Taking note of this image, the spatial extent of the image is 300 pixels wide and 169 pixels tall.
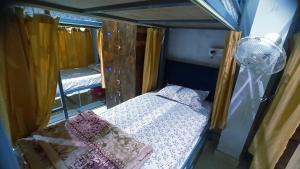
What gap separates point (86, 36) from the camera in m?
4.83

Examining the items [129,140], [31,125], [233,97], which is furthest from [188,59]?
[31,125]

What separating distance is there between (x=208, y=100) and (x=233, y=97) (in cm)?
73

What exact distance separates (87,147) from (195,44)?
227 centimetres

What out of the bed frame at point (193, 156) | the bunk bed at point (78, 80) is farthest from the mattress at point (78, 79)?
the bed frame at point (193, 156)

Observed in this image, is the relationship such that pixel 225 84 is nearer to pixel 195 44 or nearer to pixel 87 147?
pixel 195 44

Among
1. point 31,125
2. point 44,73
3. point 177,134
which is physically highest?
point 44,73

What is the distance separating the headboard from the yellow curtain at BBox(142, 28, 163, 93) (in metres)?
0.30

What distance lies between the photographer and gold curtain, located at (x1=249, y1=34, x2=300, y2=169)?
60.5 inches

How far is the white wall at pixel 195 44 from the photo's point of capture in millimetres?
2471

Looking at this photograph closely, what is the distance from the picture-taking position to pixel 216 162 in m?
2.16

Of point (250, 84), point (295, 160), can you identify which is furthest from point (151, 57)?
point (295, 160)

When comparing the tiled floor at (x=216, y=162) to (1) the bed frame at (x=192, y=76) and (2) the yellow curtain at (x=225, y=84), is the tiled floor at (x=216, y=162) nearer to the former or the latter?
(1) the bed frame at (x=192, y=76)

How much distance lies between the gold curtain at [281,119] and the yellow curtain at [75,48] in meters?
4.81

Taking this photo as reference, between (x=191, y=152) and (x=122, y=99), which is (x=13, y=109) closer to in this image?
(x=191, y=152)
